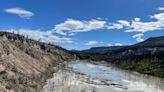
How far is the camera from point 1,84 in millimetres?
56375

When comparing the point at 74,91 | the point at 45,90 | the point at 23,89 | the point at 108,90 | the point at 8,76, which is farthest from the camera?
the point at 108,90

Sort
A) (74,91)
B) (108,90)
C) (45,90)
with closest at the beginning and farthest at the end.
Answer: (45,90), (74,91), (108,90)

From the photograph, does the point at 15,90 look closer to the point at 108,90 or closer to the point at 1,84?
the point at 1,84

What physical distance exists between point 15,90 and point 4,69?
14007 mm

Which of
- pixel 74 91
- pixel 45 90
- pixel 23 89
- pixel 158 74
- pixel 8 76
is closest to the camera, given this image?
pixel 23 89

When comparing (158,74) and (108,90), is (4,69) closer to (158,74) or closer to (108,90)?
(108,90)

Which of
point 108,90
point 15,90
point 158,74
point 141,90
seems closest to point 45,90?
point 15,90

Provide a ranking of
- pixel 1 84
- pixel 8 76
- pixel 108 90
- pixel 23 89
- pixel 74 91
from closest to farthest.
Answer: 1. pixel 1 84
2. pixel 23 89
3. pixel 8 76
4. pixel 74 91
5. pixel 108 90

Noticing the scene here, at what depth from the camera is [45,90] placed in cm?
7225

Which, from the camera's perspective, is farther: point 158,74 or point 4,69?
point 158,74

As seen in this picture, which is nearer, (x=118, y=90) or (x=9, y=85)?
(x=9, y=85)

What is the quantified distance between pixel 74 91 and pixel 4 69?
19.3 meters

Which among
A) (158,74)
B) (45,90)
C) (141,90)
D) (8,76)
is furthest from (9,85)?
(158,74)

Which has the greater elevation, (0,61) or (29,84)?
(0,61)
